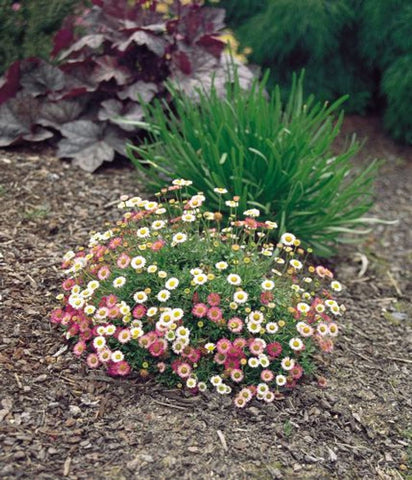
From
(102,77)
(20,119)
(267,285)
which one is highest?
(267,285)

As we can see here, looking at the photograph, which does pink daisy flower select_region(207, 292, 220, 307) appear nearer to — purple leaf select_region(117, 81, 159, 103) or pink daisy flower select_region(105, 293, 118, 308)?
pink daisy flower select_region(105, 293, 118, 308)

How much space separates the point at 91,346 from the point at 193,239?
56 centimetres

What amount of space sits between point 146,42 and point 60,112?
2.12 ft

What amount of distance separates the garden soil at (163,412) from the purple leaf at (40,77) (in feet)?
3.14

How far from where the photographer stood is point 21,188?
3.32 meters

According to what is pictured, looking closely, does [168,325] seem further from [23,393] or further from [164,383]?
[23,393]

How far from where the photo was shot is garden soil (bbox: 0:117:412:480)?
6.44ft

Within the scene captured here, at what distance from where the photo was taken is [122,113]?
3701 millimetres

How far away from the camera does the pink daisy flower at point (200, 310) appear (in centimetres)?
220

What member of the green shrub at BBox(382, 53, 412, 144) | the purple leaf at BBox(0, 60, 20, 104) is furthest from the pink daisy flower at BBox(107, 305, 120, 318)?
the green shrub at BBox(382, 53, 412, 144)

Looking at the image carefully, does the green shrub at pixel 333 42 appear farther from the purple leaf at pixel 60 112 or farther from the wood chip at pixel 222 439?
the wood chip at pixel 222 439

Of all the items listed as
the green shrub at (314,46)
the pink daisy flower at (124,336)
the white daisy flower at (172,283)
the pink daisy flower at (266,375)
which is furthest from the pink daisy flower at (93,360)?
the green shrub at (314,46)

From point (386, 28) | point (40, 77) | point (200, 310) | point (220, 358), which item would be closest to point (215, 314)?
point (200, 310)

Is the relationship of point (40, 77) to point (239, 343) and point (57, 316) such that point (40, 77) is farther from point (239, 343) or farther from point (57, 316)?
point (239, 343)
